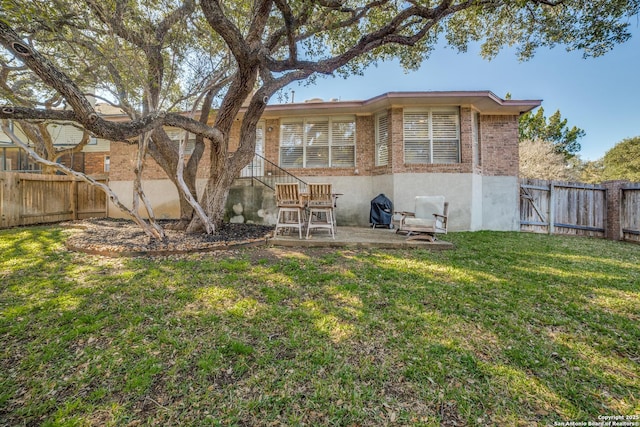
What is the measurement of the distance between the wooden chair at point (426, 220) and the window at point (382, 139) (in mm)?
2716

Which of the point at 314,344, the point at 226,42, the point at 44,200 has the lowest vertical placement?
the point at 314,344

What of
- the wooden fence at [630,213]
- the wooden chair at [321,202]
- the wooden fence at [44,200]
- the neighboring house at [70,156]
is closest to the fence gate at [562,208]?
the wooden fence at [630,213]

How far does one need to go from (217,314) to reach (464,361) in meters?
2.54

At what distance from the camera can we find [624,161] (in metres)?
23.5

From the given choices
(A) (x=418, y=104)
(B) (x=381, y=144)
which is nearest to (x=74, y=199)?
(B) (x=381, y=144)

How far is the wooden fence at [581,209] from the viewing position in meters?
7.68

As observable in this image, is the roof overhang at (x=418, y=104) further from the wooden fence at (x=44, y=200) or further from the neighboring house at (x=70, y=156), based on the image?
the neighboring house at (x=70, y=156)

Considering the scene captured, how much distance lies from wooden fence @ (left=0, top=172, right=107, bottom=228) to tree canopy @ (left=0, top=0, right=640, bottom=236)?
2811 mm

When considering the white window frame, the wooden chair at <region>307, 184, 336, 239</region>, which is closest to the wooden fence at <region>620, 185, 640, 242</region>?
the white window frame

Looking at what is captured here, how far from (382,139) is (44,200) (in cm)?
1248

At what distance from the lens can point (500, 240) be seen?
22.6 ft

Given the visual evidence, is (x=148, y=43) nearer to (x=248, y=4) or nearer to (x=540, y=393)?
(x=248, y=4)

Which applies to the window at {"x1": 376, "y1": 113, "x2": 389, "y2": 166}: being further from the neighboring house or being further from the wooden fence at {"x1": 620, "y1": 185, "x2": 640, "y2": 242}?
the neighboring house

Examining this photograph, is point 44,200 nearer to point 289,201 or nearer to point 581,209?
point 289,201
